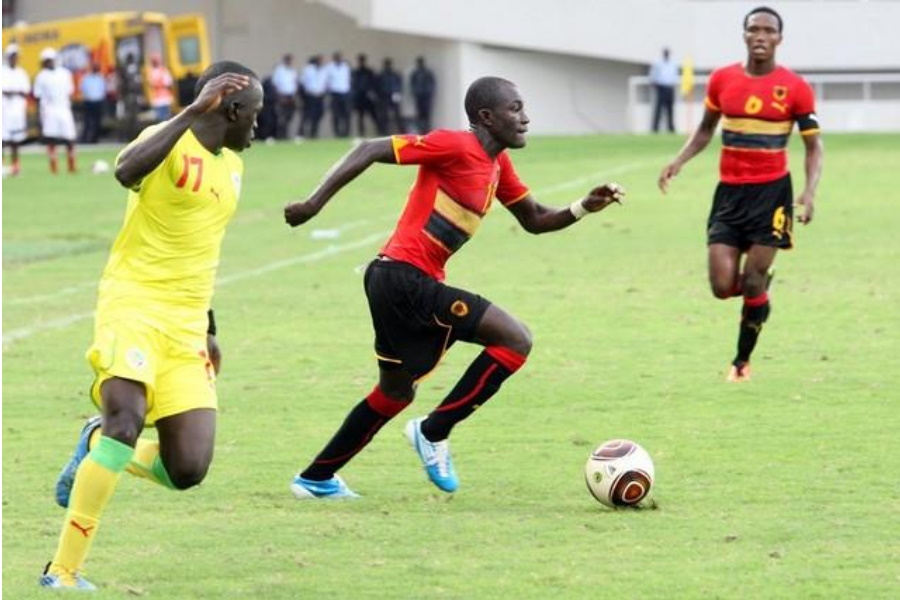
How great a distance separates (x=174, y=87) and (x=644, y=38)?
1198 centimetres

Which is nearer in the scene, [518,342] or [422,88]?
[518,342]

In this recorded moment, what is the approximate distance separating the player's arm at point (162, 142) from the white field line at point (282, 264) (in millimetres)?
8271

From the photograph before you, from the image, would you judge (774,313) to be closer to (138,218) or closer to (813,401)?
(813,401)

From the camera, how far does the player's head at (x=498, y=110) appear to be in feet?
30.2

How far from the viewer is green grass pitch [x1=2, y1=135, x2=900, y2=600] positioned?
780 cm

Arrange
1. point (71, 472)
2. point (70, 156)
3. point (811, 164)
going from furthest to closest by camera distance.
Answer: point (70, 156), point (811, 164), point (71, 472)

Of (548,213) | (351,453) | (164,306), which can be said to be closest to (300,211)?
(164,306)

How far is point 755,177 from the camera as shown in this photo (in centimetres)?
1308

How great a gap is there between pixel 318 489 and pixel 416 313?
924mm

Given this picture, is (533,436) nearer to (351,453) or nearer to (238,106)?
(351,453)

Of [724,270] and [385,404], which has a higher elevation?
[385,404]

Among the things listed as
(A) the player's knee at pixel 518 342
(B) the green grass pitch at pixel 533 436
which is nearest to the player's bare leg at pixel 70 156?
(B) the green grass pitch at pixel 533 436

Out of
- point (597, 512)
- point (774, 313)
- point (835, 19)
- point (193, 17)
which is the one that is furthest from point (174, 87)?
point (597, 512)

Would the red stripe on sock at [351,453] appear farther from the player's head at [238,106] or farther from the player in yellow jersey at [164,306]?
the player's head at [238,106]
